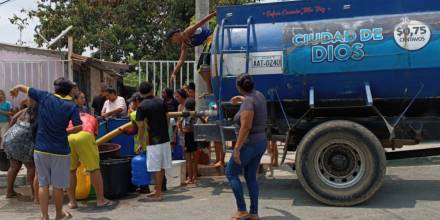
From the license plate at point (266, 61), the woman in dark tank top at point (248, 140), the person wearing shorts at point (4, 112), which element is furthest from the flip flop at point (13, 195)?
the license plate at point (266, 61)

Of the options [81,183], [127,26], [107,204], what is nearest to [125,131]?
[81,183]

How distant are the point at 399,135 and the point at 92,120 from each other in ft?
13.4

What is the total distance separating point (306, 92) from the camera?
707 cm

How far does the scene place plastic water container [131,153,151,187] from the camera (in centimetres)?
770

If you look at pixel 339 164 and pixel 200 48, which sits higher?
pixel 200 48

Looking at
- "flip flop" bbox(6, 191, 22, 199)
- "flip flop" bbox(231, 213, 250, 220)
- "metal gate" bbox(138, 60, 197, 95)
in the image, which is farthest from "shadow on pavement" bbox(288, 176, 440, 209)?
"flip flop" bbox(6, 191, 22, 199)

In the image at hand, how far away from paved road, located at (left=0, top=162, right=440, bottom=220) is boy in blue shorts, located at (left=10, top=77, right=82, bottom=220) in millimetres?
768

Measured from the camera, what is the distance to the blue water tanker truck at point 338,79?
6.72m

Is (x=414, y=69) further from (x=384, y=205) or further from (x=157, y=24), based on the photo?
(x=157, y=24)

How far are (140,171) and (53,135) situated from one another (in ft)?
6.34

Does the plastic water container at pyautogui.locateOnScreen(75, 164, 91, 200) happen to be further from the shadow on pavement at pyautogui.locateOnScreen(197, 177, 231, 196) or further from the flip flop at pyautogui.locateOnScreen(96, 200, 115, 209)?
the shadow on pavement at pyautogui.locateOnScreen(197, 177, 231, 196)

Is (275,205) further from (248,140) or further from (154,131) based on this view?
(154,131)

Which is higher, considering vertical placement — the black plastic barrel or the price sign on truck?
the price sign on truck

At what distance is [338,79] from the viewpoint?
22.7 ft
